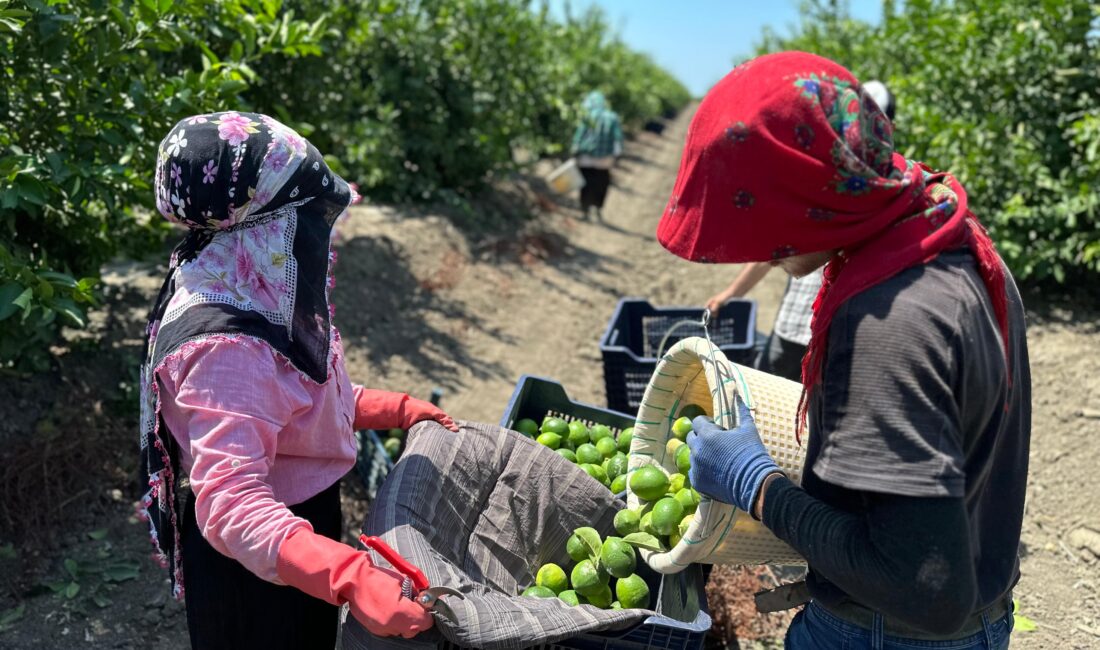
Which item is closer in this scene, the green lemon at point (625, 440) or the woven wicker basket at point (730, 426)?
the woven wicker basket at point (730, 426)

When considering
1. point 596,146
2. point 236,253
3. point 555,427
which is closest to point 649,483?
point 555,427

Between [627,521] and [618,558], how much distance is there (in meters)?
0.13

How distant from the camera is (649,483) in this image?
2.28 m

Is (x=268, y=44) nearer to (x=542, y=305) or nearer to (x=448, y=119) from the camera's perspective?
(x=542, y=305)

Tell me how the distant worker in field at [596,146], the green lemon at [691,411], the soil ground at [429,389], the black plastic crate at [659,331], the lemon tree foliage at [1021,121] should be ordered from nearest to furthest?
the green lemon at [691,411] < the soil ground at [429,389] < the black plastic crate at [659,331] < the lemon tree foliage at [1021,121] < the distant worker in field at [596,146]

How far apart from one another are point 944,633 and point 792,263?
63 cm

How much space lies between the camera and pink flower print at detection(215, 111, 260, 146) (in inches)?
70.7

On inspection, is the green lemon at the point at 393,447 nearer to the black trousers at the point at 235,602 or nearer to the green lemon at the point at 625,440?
the green lemon at the point at 625,440

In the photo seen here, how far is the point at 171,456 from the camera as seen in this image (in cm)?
193

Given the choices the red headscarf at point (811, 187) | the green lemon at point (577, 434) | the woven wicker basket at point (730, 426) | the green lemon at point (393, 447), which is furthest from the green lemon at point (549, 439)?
the red headscarf at point (811, 187)

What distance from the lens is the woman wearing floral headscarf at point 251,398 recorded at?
167 centimetres

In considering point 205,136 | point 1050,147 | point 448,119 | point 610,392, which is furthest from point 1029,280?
point 205,136

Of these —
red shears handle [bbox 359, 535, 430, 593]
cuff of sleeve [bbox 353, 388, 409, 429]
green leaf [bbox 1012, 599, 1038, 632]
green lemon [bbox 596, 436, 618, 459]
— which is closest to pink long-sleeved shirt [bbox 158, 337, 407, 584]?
red shears handle [bbox 359, 535, 430, 593]

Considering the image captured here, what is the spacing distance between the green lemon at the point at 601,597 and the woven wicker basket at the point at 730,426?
170 mm
